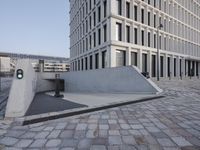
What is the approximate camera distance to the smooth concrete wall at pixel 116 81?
1314 centimetres

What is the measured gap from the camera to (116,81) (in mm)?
15078

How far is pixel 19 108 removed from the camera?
6.15m

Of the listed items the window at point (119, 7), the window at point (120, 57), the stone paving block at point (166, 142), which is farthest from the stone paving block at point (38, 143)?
the window at point (119, 7)

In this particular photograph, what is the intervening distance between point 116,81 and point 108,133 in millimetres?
10516

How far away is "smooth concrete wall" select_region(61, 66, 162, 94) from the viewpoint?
1314cm

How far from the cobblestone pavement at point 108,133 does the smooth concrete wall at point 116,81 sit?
684 cm

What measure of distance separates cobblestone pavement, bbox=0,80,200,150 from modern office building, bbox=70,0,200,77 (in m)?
18.2

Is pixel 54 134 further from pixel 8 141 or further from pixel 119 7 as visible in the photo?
pixel 119 7

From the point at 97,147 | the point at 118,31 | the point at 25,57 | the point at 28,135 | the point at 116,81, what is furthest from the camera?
the point at 25,57

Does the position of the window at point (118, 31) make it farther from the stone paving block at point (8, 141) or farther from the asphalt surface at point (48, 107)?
the stone paving block at point (8, 141)

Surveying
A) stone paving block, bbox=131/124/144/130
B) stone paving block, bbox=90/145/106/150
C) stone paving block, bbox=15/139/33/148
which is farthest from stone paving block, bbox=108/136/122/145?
stone paving block, bbox=15/139/33/148

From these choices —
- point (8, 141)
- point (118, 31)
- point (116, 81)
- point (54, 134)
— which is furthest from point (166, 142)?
point (118, 31)

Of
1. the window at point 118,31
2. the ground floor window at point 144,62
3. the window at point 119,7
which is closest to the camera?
the window at point 118,31

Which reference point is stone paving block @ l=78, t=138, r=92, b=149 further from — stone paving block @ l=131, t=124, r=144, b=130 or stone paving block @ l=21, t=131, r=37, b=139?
stone paving block @ l=131, t=124, r=144, b=130
